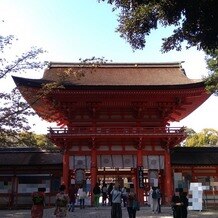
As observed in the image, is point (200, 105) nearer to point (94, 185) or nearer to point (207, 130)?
point (94, 185)

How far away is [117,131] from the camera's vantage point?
25.5 m

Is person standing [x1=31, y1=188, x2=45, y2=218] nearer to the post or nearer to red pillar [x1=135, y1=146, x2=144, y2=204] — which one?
the post

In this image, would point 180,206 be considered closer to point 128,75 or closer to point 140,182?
point 140,182

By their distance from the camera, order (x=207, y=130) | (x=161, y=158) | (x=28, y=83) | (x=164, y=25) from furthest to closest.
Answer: (x=207, y=130)
(x=161, y=158)
(x=28, y=83)
(x=164, y=25)

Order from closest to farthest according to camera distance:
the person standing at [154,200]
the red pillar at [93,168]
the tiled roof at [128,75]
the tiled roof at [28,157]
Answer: the person standing at [154,200]
the red pillar at [93,168]
the tiled roof at [128,75]
the tiled roof at [28,157]

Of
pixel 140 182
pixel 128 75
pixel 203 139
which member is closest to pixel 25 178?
pixel 140 182

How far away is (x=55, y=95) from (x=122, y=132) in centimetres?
A: 520

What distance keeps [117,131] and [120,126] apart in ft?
4.87

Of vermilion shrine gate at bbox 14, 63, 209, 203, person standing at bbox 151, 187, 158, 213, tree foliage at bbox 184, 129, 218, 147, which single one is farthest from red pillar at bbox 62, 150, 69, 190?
tree foliage at bbox 184, 129, 218, 147

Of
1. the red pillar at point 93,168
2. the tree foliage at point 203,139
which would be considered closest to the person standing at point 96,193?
the red pillar at point 93,168

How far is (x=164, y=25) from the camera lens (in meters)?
14.4

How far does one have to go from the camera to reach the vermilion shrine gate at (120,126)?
25344mm

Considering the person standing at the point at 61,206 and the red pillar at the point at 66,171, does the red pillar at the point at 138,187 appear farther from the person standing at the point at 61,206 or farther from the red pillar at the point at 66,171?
the person standing at the point at 61,206

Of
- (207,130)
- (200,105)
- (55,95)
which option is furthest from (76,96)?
(207,130)
